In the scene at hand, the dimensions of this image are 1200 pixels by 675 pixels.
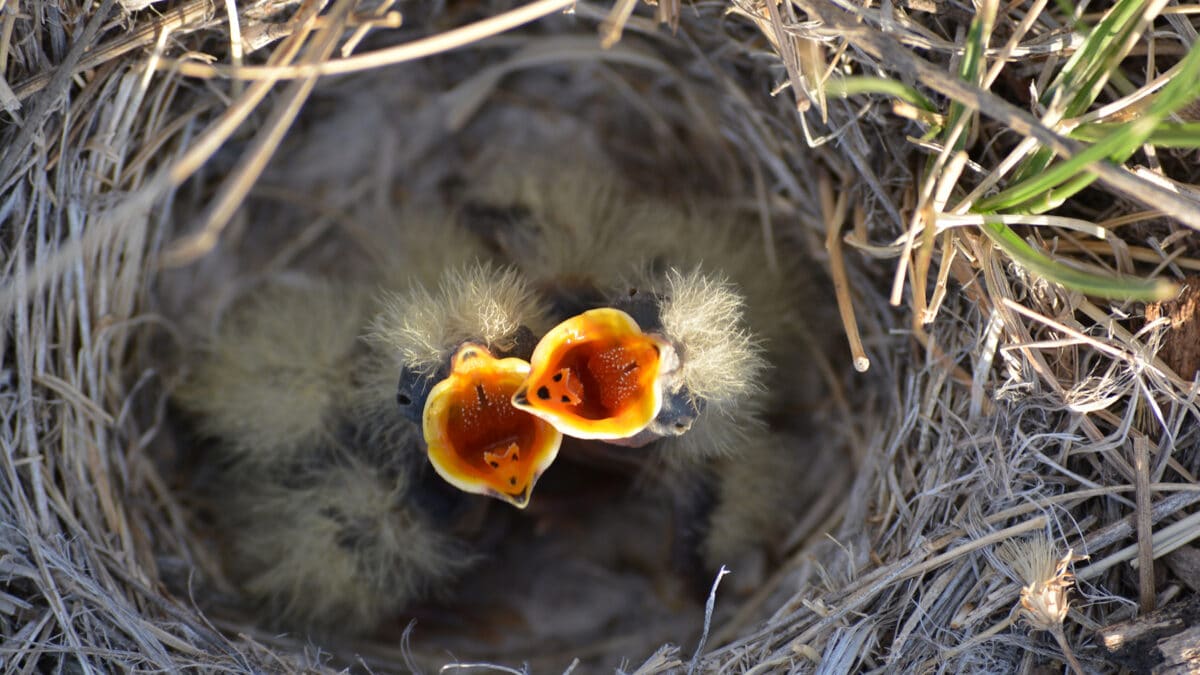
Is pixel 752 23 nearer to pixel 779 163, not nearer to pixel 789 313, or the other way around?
pixel 779 163

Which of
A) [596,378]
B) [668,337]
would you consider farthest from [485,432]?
[668,337]

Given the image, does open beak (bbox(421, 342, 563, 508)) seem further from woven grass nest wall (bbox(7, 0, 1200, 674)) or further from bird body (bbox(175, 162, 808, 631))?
woven grass nest wall (bbox(7, 0, 1200, 674))

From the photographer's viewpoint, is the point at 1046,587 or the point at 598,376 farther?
the point at 598,376

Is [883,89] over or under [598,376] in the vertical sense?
over

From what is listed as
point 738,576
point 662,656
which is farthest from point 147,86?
point 738,576

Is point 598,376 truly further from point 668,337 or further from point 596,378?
point 668,337

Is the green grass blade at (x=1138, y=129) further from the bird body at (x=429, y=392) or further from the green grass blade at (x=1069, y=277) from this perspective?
the bird body at (x=429, y=392)

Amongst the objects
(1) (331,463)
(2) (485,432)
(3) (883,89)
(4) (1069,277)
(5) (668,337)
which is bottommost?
(1) (331,463)
